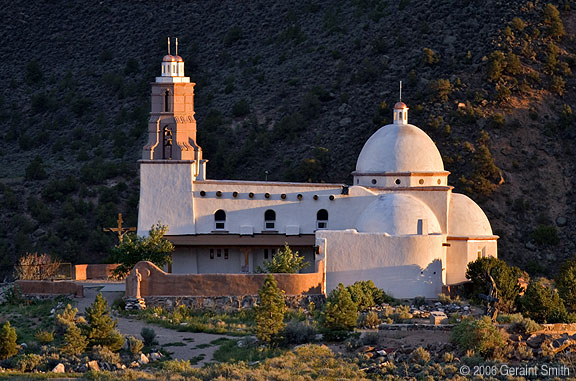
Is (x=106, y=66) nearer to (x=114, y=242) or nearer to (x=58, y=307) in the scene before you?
(x=114, y=242)

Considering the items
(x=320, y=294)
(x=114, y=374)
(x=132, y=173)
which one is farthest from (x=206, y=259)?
(x=132, y=173)

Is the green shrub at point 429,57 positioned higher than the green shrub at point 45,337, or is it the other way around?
the green shrub at point 429,57

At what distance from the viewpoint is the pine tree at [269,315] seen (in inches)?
1662

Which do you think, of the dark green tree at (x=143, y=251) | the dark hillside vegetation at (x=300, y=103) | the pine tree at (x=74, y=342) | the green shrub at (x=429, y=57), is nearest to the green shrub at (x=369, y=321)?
the pine tree at (x=74, y=342)

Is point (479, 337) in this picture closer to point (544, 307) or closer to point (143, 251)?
point (544, 307)

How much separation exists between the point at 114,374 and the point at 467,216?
18063mm

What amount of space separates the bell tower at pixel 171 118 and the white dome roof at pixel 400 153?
6663 millimetres

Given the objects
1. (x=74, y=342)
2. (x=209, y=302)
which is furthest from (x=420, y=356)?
(x=209, y=302)

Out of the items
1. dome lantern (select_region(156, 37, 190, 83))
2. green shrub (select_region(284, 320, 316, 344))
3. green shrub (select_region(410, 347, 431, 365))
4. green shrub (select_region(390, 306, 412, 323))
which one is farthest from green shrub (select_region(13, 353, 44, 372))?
dome lantern (select_region(156, 37, 190, 83))

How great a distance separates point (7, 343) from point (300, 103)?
34.5 m

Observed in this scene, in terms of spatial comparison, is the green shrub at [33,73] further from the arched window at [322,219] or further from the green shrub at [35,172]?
the arched window at [322,219]

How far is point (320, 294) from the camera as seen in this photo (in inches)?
1917

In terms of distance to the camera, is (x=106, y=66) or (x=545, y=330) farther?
(x=106, y=66)

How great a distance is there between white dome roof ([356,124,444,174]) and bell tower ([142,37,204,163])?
21.9 ft
